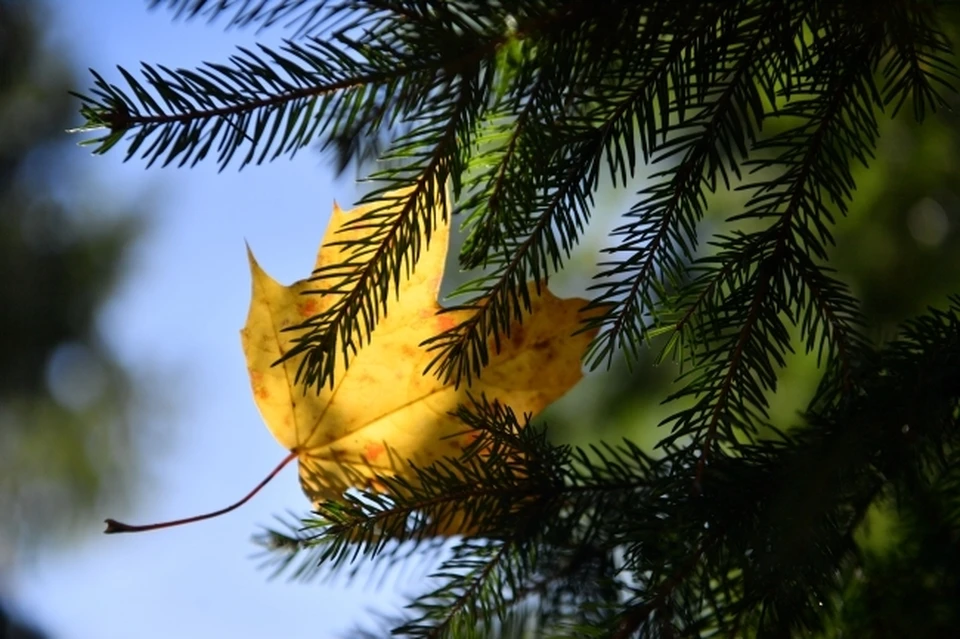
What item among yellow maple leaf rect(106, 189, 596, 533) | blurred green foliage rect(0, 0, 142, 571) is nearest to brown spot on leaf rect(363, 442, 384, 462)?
yellow maple leaf rect(106, 189, 596, 533)

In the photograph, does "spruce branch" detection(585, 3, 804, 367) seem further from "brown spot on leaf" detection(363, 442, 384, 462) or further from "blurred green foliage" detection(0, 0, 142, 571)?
"blurred green foliage" detection(0, 0, 142, 571)

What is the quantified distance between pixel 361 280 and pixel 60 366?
99 cm

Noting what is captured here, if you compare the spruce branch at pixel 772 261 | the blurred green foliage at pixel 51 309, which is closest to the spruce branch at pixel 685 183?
the spruce branch at pixel 772 261

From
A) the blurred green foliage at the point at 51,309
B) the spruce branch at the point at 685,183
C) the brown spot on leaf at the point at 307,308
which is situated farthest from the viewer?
the blurred green foliage at the point at 51,309

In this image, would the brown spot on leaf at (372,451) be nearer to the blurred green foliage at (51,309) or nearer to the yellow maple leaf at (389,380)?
the yellow maple leaf at (389,380)

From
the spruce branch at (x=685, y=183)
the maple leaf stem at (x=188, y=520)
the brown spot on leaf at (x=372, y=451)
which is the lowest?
the maple leaf stem at (x=188, y=520)

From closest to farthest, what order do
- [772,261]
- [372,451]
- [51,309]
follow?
[772,261] < [372,451] < [51,309]

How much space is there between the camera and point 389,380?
1.74ft

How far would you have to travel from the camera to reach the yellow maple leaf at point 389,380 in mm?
510

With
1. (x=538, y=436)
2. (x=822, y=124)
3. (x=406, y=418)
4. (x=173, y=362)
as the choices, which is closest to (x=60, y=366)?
(x=173, y=362)

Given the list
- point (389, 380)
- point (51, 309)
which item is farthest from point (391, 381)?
point (51, 309)

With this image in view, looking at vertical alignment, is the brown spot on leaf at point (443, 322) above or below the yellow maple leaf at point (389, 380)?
above

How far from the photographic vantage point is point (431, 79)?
0.38 meters

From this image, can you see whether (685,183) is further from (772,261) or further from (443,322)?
(443,322)
